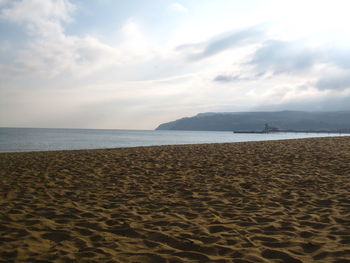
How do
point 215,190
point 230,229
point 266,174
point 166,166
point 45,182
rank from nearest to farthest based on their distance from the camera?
point 230,229 < point 215,190 < point 45,182 < point 266,174 < point 166,166

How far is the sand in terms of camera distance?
3.29 meters

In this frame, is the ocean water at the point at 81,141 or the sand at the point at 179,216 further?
the ocean water at the point at 81,141

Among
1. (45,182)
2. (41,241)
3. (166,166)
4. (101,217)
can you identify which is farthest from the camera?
(166,166)

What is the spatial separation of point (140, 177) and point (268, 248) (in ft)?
16.9

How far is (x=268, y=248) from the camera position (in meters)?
3.36

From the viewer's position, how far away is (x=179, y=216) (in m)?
4.65

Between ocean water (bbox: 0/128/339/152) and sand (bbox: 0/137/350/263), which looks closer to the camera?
sand (bbox: 0/137/350/263)

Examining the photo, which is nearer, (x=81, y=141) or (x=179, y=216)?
(x=179, y=216)

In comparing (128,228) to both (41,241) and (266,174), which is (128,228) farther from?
(266,174)

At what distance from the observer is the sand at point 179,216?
10.8 feet

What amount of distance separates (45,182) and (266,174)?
623cm

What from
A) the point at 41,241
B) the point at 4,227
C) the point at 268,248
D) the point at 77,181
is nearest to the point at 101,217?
the point at 41,241

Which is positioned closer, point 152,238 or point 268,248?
point 268,248

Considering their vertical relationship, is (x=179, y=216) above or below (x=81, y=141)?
below
